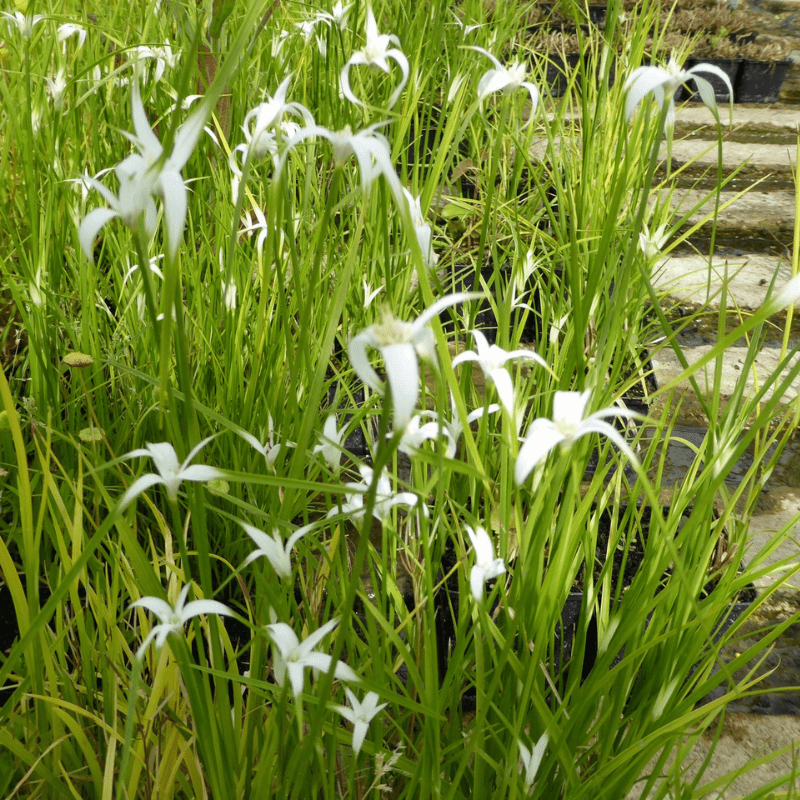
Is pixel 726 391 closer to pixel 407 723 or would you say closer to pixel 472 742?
pixel 407 723

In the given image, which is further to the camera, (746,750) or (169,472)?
(746,750)

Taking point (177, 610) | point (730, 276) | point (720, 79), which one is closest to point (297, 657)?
point (177, 610)

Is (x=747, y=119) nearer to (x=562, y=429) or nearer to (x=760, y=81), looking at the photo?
(x=760, y=81)

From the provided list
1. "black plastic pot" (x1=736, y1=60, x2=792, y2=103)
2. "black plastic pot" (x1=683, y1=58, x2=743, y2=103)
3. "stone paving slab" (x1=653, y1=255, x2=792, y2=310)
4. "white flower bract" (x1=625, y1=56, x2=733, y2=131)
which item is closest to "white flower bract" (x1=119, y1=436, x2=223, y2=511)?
"white flower bract" (x1=625, y1=56, x2=733, y2=131)

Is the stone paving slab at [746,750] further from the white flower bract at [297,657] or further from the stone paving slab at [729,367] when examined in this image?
the stone paving slab at [729,367]

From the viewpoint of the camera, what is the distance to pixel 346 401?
57.0 inches

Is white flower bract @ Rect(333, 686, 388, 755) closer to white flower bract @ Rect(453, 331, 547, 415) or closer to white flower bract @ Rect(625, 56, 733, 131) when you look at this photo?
white flower bract @ Rect(453, 331, 547, 415)

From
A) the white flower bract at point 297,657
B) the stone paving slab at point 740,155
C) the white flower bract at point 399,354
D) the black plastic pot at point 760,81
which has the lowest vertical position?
the white flower bract at point 297,657

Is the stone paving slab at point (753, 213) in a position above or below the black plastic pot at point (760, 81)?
below

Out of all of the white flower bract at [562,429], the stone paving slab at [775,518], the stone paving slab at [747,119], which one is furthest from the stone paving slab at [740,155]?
the white flower bract at [562,429]

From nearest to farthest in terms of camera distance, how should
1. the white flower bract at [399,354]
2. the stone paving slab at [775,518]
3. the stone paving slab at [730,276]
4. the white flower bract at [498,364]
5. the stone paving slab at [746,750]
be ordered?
the white flower bract at [399,354] → the white flower bract at [498,364] → the stone paving slab at [746,750] → the stone paving slab at [775,518] → the stone paving slab at [730,276]

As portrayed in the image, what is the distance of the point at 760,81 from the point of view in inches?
136

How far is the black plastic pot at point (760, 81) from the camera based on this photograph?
3.40 metres

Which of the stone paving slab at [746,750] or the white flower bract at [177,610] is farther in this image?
the stone paving slab at [746,750]
